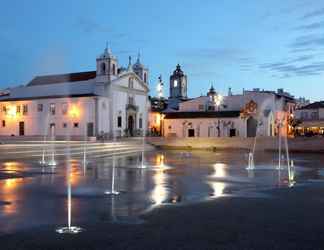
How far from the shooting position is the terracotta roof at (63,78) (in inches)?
2586

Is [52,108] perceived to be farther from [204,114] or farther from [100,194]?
[100,194]

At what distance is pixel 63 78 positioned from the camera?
67.8 metres

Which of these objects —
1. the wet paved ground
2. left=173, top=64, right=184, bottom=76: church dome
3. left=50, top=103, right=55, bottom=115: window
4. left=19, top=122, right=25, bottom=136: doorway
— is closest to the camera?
the wet paved ground

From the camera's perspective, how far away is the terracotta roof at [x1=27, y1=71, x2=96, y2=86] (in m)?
65.7

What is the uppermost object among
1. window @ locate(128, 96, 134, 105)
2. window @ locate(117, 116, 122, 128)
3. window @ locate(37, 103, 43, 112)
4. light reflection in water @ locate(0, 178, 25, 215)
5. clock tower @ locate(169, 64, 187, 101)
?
clock tower @ locate(169, 64, 187, 101)

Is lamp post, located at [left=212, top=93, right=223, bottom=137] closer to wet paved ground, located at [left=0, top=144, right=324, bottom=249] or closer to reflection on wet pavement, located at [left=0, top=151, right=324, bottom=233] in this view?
wet paved ground, located at [left=0, top=144, right=324, bottom=249]

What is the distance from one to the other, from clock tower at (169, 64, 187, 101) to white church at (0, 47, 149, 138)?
31.5 m

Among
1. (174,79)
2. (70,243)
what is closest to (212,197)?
(70,243)

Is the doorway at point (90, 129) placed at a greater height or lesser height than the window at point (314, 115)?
lesser

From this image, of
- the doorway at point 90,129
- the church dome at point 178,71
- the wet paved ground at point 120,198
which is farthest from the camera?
the church dome at point 178,71

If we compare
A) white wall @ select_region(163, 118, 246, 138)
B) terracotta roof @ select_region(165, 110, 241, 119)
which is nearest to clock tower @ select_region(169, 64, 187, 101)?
terracotta roof @ select_region(165, 110, 241, 119)

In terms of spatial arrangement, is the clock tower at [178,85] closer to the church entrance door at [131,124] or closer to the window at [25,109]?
the church entrance door at [131,124]

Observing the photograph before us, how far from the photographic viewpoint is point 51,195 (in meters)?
11.1

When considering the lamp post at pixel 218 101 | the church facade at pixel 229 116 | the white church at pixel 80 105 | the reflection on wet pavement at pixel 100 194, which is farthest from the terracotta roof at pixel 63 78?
the reflection on wet pavement at pixel 100 194
